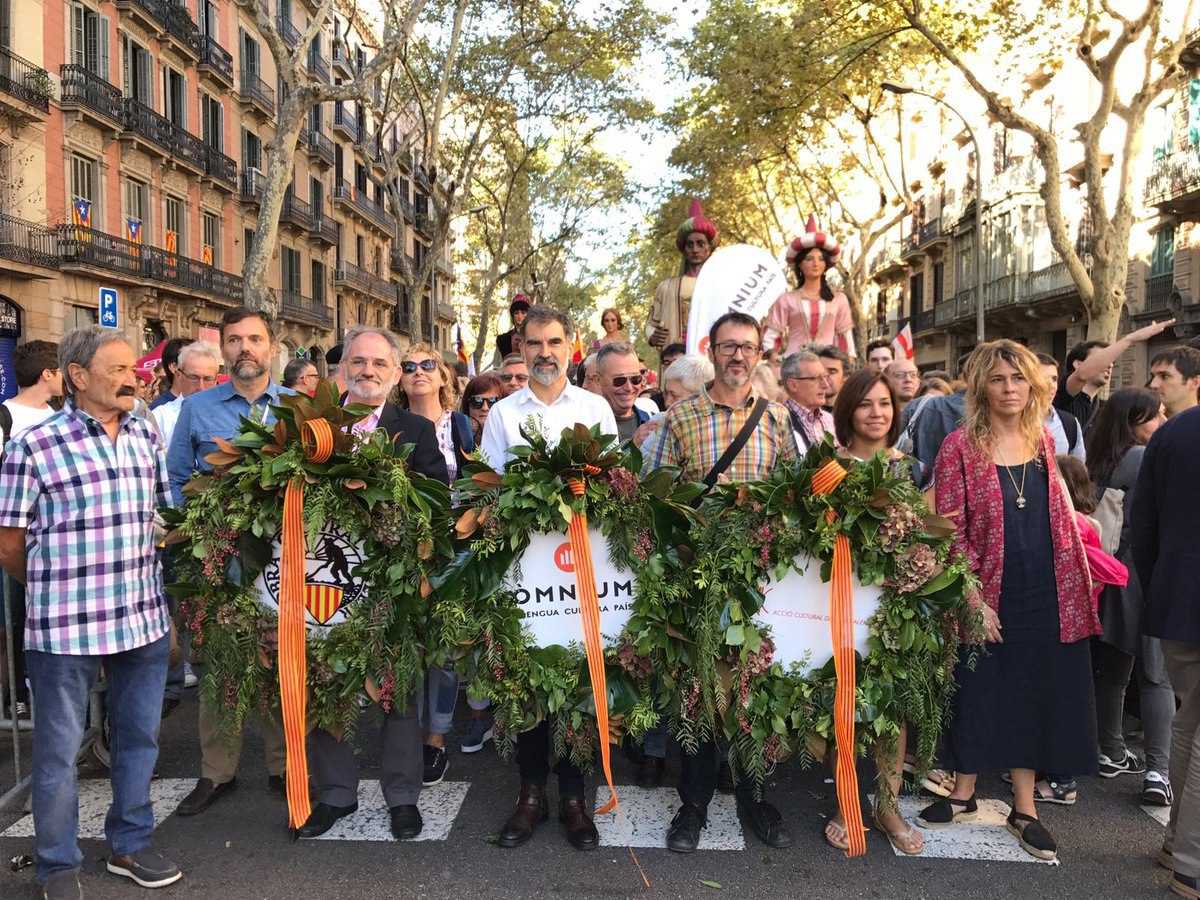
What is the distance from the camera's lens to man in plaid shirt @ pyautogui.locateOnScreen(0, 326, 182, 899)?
145 inches

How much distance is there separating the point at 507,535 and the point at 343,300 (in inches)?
1652

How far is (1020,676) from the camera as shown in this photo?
421 cm

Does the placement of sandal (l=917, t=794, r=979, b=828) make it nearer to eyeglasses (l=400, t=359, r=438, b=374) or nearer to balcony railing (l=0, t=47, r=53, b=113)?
eyeglasses (l=400, t=359, r=438, b=374)

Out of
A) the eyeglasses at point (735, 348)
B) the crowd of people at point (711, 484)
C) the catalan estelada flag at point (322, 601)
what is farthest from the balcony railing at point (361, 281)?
the catalan estelada flag at point (322, 601)

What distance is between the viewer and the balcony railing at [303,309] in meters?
36.3

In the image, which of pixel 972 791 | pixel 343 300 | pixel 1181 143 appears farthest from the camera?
pixel 343 300

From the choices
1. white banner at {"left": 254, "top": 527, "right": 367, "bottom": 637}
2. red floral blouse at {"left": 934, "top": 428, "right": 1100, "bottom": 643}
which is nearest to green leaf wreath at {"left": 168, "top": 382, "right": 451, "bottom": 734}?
white banner at {"left": 254, "top": 527, "right": 367, "bottom": 637}

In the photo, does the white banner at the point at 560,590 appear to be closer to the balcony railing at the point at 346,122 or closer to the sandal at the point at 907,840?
the sandal at the point at 907,840

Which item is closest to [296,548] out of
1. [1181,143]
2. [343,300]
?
[1181,143]

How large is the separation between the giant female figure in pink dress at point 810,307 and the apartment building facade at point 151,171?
27.7 feet


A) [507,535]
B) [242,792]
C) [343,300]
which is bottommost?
[242,792]

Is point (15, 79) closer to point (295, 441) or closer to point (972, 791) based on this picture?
point (295, 441)

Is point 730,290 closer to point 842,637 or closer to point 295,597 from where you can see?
point 842,637

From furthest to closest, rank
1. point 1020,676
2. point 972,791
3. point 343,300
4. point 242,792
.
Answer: point 343,300
point 242,792
point 972,791
point 1020,676
